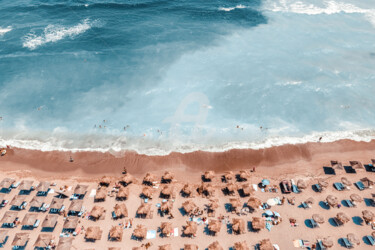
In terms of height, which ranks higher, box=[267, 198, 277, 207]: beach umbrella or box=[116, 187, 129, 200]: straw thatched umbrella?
box=[116, 187, 129, 200]: straw thatched umbrella

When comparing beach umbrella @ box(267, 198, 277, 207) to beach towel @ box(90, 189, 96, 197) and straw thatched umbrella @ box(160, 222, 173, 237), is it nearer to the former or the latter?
straw thatched umbrella @ box(160, 222, 173, 237)

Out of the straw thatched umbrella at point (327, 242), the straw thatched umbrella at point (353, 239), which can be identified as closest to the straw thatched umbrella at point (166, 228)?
the straw thatched umbrella at point (327, 242)

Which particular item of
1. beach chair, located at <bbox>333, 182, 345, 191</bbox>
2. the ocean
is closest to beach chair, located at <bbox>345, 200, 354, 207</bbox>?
beach chair, located at <bbox>333, 182, 345, 191</bbox>

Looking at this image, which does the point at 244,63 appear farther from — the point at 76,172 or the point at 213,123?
the point at 76,172

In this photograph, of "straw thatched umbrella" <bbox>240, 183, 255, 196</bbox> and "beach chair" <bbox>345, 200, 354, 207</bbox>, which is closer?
"beach chair" <bbox>345, 200, 354, 207</bbox>

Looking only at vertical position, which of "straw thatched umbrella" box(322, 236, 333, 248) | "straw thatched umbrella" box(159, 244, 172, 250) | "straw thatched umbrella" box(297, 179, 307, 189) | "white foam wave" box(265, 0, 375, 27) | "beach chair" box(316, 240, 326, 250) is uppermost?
"white foam wave" box(265, 0, 375, 27)

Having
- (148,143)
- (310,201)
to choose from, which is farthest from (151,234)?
(310,201)

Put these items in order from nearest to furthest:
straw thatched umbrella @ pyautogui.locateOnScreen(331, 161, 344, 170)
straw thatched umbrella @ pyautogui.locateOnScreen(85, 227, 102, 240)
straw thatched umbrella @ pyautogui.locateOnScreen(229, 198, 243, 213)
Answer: straw thatched umbrella @ pyautogui.locateOnScreen(85, 227, 102, 240)
straw thatched umbrella @ pyautogui.locateOnScreen(229, 198, 243, 213)
straw thatched umbrella @ pyautogui.locateOnScreen(331, 161, 344, 170)

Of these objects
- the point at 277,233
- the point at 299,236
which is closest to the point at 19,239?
the point at 277,233
